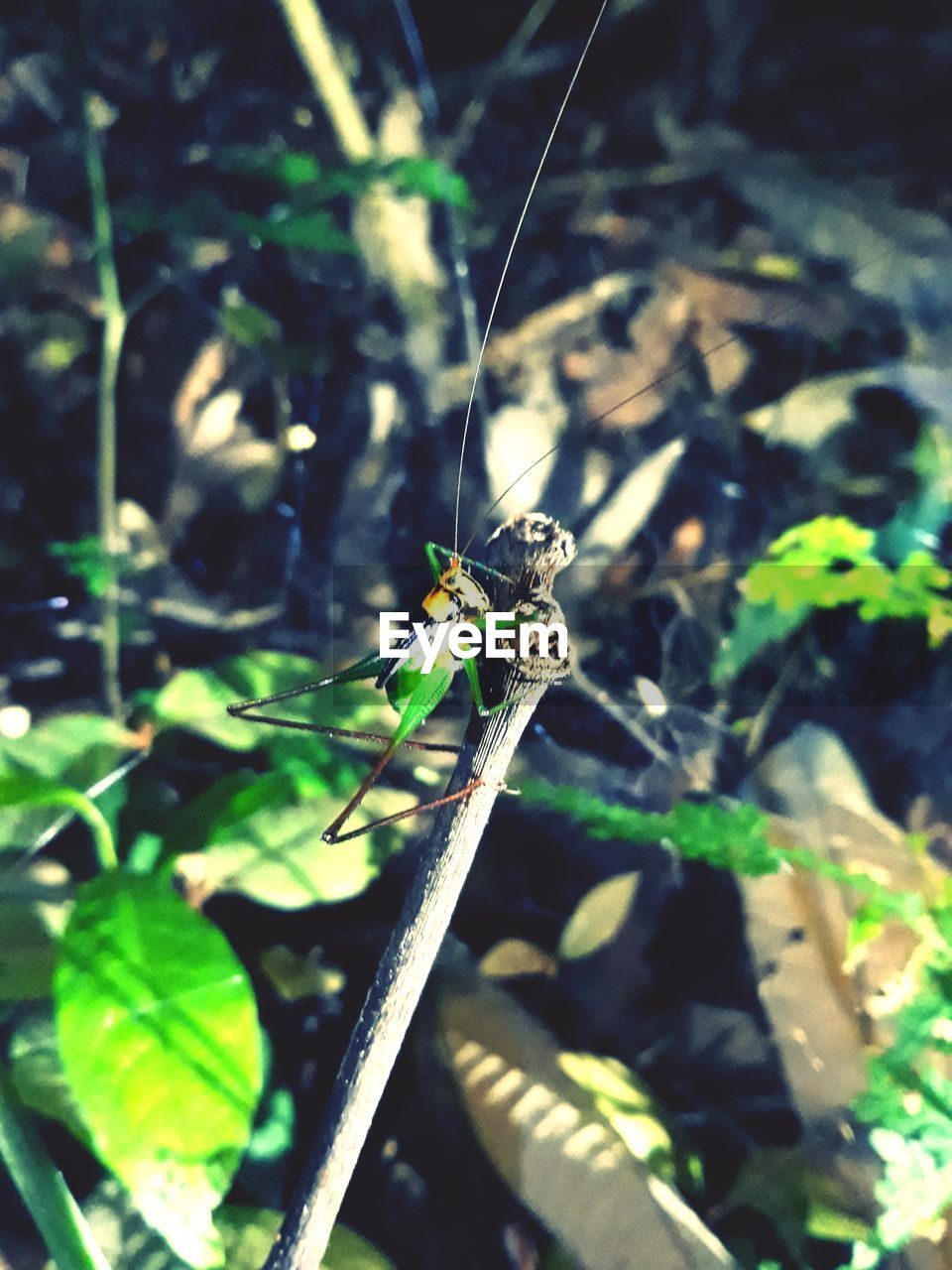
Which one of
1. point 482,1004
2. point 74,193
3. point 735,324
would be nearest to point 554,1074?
point 482,1004

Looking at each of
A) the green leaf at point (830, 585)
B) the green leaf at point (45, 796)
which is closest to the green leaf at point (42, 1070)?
the green leaf at point (45, 796)

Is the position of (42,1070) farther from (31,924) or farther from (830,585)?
(830,585)

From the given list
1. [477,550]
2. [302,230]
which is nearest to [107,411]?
[302,230]

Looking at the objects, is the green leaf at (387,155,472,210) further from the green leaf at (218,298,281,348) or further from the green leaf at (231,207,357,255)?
the green leaf at (218,298,281,348)

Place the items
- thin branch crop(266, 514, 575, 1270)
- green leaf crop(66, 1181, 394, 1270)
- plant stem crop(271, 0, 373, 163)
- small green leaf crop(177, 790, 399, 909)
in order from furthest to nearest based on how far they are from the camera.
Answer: plant stem crop(271, 0, 373, 163) < small green leaf crop(177, 790, 399, 909) < green leaf crop(66, 1181, 394, 1270) < thin branch crop(266, 514, 575, 1270)

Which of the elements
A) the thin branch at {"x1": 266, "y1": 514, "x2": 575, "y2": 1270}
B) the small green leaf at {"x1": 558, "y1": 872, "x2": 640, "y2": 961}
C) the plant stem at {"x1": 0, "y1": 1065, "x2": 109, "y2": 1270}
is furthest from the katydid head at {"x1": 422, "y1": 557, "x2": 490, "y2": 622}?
the plant stem at {"x1": 0, "y1": 1065, "x2": 109, "y2": 1270}

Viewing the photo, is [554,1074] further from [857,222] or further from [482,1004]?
[857,222]
